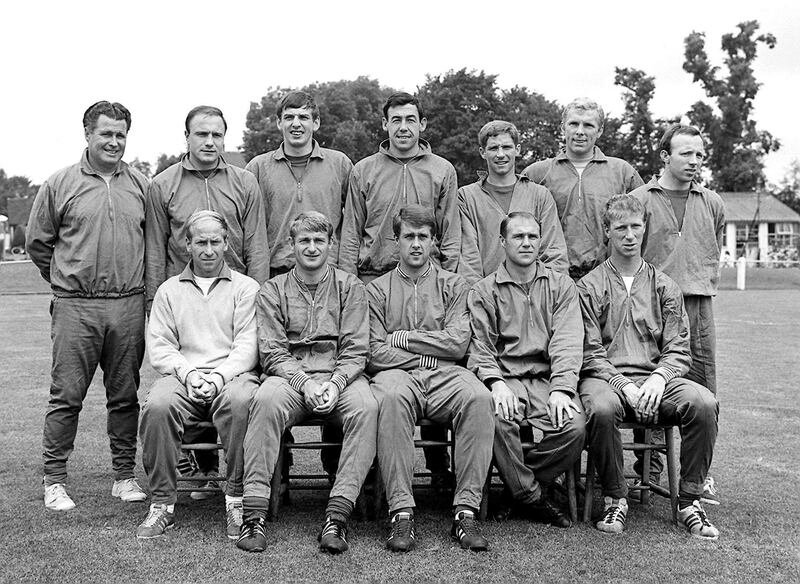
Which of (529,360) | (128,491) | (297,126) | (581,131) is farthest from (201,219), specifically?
(581,131)

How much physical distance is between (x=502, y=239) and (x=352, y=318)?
1132mm

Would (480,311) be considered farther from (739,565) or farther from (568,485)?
(739,565)

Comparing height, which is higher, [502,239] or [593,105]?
[593,105]

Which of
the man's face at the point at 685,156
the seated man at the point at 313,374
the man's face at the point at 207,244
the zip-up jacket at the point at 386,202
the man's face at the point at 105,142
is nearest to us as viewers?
the seated man at the point at 313,374

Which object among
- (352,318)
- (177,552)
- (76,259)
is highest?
(76,259)

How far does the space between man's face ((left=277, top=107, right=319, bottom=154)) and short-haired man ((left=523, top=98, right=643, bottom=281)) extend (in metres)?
1.66

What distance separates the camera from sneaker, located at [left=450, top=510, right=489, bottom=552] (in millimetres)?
4422

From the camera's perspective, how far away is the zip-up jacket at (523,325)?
5160 mm

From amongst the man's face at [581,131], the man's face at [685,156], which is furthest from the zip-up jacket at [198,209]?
the man's face at [685,156]

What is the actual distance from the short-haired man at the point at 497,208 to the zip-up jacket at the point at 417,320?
34 centimetres

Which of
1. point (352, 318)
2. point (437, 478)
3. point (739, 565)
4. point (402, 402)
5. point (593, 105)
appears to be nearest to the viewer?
point (739, 565)

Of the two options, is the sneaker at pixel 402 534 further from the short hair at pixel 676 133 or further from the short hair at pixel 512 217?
the short hair at pixel 676 133

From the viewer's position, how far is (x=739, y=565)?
421 cm

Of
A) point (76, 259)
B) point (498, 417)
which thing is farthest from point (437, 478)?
point (76, 259)
